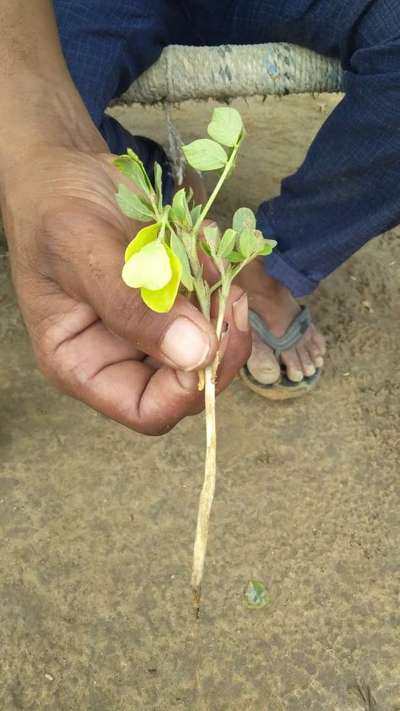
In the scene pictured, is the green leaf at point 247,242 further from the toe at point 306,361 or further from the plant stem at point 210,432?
the toe at point 306,361

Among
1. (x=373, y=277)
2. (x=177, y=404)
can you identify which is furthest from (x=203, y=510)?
(x=373, y=277)

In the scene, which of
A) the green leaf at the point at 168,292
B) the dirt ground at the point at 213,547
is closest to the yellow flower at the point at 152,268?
the green leaf at the point at 168,292

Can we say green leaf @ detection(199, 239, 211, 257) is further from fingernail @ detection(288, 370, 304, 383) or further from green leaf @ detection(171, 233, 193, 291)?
fingernail @ detection(288, 370, 304, 383)

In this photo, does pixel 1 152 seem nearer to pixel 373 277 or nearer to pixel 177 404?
pixel 177 404

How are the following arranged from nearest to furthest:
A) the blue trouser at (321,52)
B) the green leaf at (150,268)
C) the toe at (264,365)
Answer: the green leaf at (150,268) < the blue trouser at (321,52) < the toe at (264,365)

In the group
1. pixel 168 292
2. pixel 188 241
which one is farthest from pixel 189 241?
pixel 168 292
